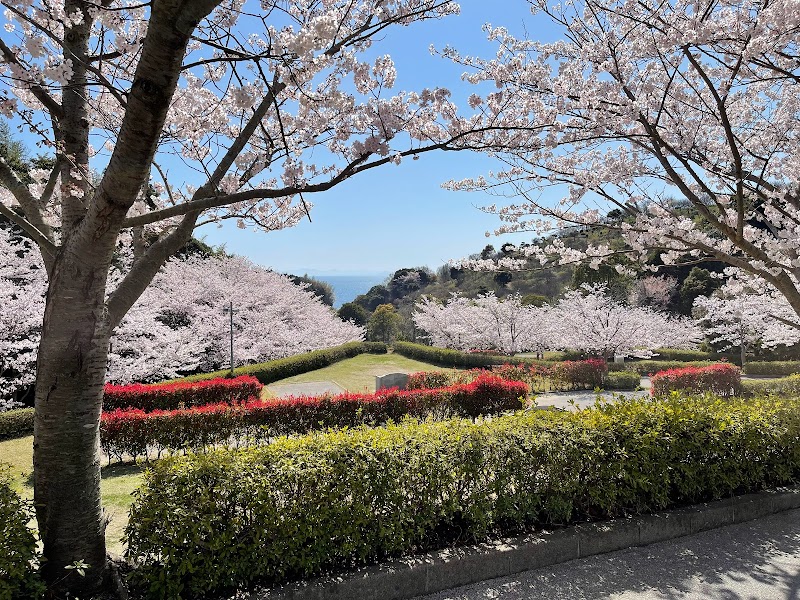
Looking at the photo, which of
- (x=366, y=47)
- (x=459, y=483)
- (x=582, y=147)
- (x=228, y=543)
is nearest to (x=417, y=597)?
(x=459, y=483)

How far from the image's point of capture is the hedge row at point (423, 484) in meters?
3.05

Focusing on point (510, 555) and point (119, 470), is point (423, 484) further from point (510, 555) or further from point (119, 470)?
point (119, 470)

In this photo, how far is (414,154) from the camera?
3.28 m

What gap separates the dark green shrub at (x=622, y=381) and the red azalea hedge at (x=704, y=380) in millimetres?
1927

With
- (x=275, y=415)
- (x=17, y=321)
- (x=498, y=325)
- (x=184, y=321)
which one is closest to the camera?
(x=275, y=415)

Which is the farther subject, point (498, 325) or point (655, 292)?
point (655, 292)

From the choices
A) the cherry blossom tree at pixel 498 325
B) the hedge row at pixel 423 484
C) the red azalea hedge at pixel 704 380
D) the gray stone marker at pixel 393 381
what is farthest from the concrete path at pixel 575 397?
the hedge row at pixel 423 484

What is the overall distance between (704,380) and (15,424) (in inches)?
701

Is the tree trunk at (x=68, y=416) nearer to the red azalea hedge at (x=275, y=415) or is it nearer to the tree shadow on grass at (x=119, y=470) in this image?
the red azalea hedge at (x=275, y=415)

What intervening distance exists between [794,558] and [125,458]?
29.6ft

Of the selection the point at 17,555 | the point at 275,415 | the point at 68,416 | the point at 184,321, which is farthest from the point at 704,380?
→ the point at 184,321

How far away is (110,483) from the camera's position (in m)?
6.30

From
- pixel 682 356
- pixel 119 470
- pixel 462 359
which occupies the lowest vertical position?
pixel 682 356

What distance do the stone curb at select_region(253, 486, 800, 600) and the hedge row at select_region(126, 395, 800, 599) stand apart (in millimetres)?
133
